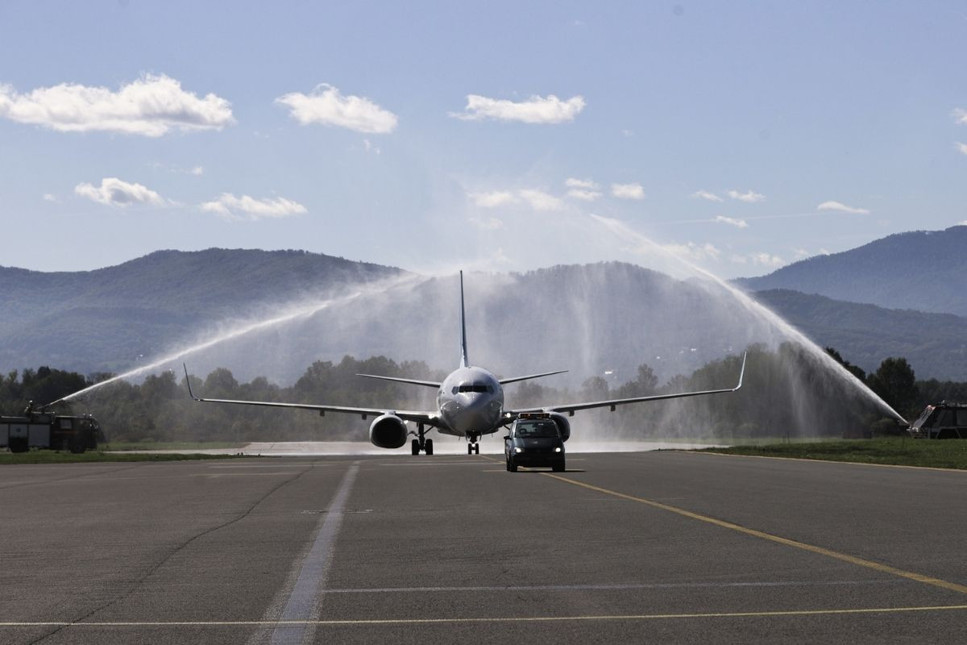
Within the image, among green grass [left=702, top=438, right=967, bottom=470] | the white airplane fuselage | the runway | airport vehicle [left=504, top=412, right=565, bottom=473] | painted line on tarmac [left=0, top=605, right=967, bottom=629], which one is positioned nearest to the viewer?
the runway

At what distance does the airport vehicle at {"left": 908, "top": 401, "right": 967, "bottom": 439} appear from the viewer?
8031 centimetres

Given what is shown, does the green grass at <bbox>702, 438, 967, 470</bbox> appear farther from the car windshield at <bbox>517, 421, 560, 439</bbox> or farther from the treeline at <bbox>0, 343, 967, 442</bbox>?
the treeline at <bbox>0, 343, 967, 442</bbox>

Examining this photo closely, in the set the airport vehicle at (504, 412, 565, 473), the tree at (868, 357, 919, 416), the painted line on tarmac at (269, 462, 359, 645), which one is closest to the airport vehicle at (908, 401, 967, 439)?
the airport vehicle at (504, 412, 565, 473)

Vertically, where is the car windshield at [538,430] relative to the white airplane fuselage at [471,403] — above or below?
below

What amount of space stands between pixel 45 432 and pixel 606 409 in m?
55.8

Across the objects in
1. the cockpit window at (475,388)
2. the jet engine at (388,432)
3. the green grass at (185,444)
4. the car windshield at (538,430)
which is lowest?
the car windshield at (538,430)

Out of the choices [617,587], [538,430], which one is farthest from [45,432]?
[617,587]

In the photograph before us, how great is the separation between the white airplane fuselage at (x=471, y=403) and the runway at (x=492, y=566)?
33.1 meters

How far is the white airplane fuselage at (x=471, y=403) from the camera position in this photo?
63.8 m

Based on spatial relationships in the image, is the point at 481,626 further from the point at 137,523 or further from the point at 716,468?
the point at 716,468

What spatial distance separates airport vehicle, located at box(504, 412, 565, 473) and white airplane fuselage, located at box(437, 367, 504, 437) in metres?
20.7

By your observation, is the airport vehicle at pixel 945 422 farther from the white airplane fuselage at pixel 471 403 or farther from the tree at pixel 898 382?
the tree at pixel 898 382

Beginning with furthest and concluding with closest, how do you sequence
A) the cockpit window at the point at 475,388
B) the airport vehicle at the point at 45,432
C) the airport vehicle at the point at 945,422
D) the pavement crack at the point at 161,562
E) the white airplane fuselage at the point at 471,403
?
the airport vehicle at the point at 45,432
the airport vehicle at the point at 945,422
the cockpit window at the point at 475,388
the white airplane fuselage at the point at 471,403
the pavement crack at the point at 161,562

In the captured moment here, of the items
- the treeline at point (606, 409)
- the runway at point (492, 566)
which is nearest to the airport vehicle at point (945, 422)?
the treeline at point (606, 409)
